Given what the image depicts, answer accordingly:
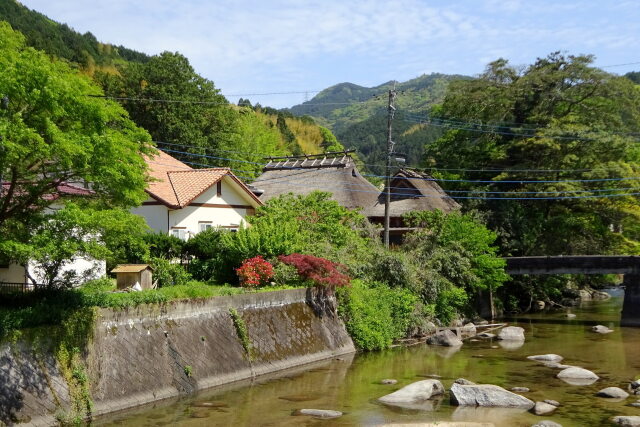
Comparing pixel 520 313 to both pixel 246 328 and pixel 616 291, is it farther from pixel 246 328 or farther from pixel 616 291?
pixel 246 328

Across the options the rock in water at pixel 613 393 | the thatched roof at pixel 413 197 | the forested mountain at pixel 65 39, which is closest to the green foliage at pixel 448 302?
the thatched roof at pixel 413 197

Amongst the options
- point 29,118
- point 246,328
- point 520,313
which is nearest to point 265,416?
point 246,328

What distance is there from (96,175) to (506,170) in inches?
1429

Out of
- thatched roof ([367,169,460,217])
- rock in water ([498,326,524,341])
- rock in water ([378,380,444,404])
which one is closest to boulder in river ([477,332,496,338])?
rock in water ([498,326,524,341])

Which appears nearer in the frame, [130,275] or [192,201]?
[130,275]

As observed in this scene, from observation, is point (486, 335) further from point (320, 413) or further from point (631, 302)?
point (320, 413)

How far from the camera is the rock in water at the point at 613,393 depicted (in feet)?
68.3

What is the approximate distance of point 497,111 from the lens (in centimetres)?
4903

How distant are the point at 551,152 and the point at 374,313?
23.3 metres

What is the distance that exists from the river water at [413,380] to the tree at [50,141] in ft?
20.8

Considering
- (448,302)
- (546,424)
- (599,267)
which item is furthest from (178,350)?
(599,267)

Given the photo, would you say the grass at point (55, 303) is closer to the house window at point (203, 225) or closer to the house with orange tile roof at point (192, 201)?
the house with orange tile roof at point (192, 201)

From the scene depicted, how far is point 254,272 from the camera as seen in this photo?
88.3ft

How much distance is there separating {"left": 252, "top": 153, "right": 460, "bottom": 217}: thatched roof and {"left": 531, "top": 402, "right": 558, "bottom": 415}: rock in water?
29118 millimetres
